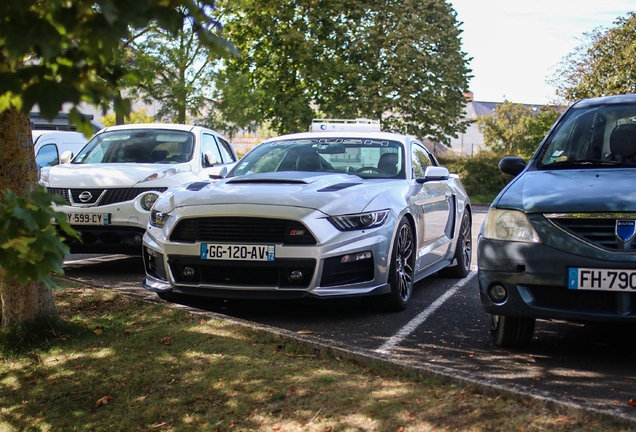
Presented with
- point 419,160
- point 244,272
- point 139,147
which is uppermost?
point 139,147

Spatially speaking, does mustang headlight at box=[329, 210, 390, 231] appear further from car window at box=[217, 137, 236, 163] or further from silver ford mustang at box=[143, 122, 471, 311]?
car window at box=[217, 137, 236, 163]

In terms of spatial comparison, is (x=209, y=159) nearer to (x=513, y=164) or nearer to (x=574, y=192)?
(x=513, y=164)

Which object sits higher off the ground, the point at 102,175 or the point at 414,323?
the point at 102,175

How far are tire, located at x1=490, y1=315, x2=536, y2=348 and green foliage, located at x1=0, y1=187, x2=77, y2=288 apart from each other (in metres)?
3.46

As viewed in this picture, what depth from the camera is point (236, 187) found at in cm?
725

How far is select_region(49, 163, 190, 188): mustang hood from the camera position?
31.1 ft

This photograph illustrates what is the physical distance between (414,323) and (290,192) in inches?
58.0

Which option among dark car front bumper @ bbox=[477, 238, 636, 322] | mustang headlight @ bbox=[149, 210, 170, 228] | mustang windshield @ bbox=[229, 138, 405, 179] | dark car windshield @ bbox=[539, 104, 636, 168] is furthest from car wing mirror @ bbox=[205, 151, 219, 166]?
dark car front bumper @ bbox=[477, 238, 636, 322]

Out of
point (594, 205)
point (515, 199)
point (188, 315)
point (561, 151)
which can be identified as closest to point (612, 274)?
point (594, 205)

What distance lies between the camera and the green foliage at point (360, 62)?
38500 millimetres

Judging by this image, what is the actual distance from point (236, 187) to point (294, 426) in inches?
133

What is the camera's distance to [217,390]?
480cm

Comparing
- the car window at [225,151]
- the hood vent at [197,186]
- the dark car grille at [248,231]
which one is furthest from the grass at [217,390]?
the car window at [225,151]

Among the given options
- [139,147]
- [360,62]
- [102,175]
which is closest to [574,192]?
[102,175]
